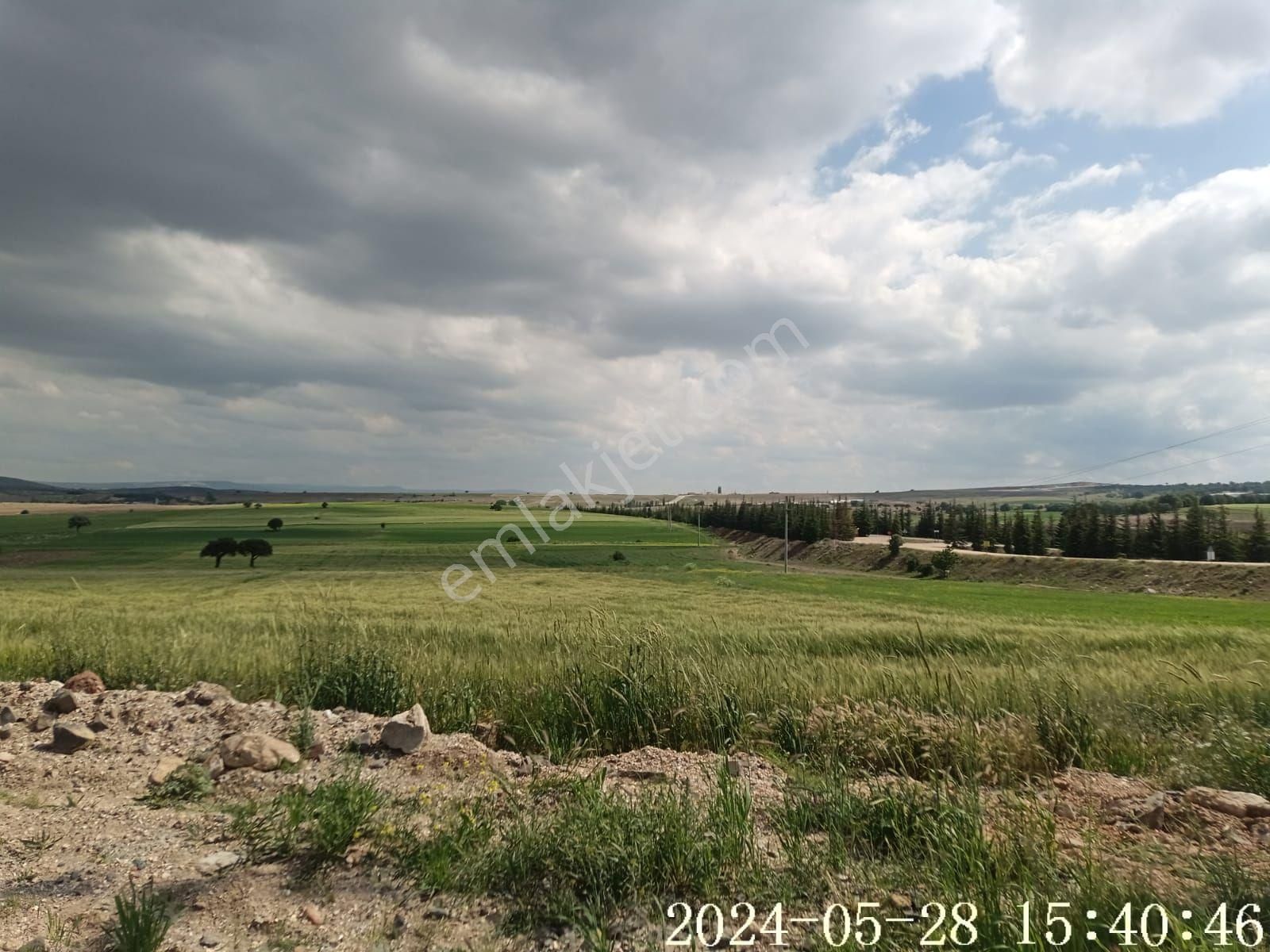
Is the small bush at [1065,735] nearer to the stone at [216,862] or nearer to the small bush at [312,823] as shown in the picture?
the small bush at [312,823]

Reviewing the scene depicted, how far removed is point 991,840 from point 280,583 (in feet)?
157

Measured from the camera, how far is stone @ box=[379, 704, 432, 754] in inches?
245

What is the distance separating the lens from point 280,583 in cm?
4400

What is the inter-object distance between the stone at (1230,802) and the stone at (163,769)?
8229mm

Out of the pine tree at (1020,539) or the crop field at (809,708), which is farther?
the pine tree at (1020,539)

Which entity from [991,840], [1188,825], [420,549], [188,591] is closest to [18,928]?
[991,840]

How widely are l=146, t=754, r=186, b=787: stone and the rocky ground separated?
0.03 metres

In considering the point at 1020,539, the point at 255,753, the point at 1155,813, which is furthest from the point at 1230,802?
the point at 1020,539

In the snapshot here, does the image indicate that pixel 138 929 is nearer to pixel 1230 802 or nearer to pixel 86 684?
pixel 86 684

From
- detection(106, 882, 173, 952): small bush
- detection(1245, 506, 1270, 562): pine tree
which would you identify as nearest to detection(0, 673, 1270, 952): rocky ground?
detection(106, 882, 173, 952): small bush

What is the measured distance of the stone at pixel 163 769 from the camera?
543 cm

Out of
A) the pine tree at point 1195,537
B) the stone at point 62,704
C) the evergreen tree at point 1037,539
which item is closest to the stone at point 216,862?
the stone at point 62,704

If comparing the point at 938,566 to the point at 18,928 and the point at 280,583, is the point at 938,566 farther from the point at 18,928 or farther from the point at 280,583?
the point at 18,928

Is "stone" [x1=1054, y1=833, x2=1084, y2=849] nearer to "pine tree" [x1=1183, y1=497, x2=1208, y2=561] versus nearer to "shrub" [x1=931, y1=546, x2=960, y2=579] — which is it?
"shrub" [x1=931, y1=546, x2=960, y2=579]
